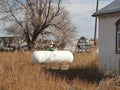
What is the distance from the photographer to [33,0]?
49.3 meters

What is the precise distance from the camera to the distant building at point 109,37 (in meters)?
19.7

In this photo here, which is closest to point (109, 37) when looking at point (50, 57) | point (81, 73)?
point (81, 73)

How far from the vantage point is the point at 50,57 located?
1080 inches

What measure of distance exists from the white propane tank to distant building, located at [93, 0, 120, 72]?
20.7ft

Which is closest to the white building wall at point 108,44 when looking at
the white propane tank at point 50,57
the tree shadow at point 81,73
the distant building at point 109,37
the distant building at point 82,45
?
the distant building at point 109,37

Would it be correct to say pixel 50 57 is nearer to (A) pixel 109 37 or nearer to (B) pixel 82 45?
(A) pixel 109 37

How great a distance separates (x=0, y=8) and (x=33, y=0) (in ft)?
13.7

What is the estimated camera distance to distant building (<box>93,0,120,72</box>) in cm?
1967

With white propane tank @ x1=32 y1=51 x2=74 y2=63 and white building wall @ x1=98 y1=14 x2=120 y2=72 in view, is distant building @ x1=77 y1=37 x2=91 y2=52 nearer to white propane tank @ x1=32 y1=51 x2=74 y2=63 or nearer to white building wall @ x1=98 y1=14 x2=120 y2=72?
white propane tank @ x1=32 y1=51 x2=74 y2=63

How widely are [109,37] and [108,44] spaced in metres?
0.37

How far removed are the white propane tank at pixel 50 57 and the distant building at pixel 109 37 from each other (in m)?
6.30

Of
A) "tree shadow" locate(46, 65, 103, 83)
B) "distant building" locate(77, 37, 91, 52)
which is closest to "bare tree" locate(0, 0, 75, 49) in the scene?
"distant building" locate(77, 37, 91, 52)

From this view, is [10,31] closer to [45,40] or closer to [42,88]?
[45,40]

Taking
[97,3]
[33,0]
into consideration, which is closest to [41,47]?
[33,0]
